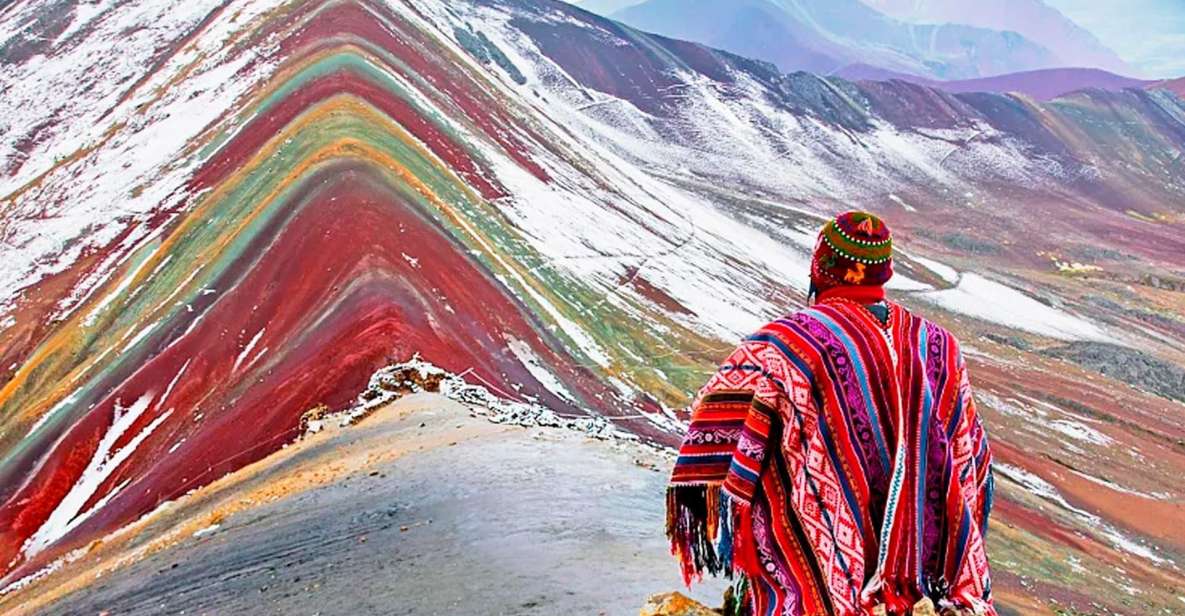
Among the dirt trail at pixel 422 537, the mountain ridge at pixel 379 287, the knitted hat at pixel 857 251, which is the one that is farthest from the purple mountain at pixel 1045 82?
the knitted hat at pixel 857 251

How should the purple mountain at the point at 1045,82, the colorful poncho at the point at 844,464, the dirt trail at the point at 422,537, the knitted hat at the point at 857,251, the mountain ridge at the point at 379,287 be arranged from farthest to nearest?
1. the purple mountain at the point at 1045,82
2. the mountain ridge at the point at 379,287
3. the dirt trail at the point at 422,537
4. the knitted hat at the point at 857,251
5. the colorful poncho at the point at 844,464

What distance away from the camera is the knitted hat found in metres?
2.29

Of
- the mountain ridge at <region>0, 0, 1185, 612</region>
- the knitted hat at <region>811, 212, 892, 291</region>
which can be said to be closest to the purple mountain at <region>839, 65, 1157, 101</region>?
the mountain ridge at <region>0, 0, 1185, 612</region>

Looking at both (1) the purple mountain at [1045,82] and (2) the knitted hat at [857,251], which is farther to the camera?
(1) the purple mountain at [1045,82]

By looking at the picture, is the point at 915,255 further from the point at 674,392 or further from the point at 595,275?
the point at 674,392

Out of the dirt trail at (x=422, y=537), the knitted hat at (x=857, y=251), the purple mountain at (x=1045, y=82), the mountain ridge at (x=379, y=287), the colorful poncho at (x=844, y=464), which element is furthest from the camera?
the purple mountain at (x=1045, y=82)

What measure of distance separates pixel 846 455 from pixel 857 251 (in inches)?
21.4

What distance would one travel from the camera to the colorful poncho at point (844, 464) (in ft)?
7.18

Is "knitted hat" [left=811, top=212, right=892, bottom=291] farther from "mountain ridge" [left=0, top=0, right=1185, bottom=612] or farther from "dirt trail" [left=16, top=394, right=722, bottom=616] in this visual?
"mountain ridge" [left=0, top=0, right=1185, bottom=612]

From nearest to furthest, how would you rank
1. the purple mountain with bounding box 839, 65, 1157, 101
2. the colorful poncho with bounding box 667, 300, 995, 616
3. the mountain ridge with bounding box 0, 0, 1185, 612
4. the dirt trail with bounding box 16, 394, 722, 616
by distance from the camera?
1. the colorful poncho with bounding box 667, 300, 995, 616
2. the dirt trail with bounding box 16, 394, 722, 616
3. the mountain ridge with bounding box 0, 0, 1185, 612
4. the purple mountain with bounding box 839, 65, 1157, 101

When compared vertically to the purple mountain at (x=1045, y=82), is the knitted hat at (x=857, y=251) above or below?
below

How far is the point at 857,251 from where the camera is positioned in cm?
229

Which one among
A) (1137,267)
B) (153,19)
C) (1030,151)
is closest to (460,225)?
(153,19)

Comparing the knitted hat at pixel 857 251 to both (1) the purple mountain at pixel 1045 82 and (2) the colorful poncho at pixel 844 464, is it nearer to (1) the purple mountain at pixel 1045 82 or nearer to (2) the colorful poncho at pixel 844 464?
(2) the colorful poncho at pixel 844 464
